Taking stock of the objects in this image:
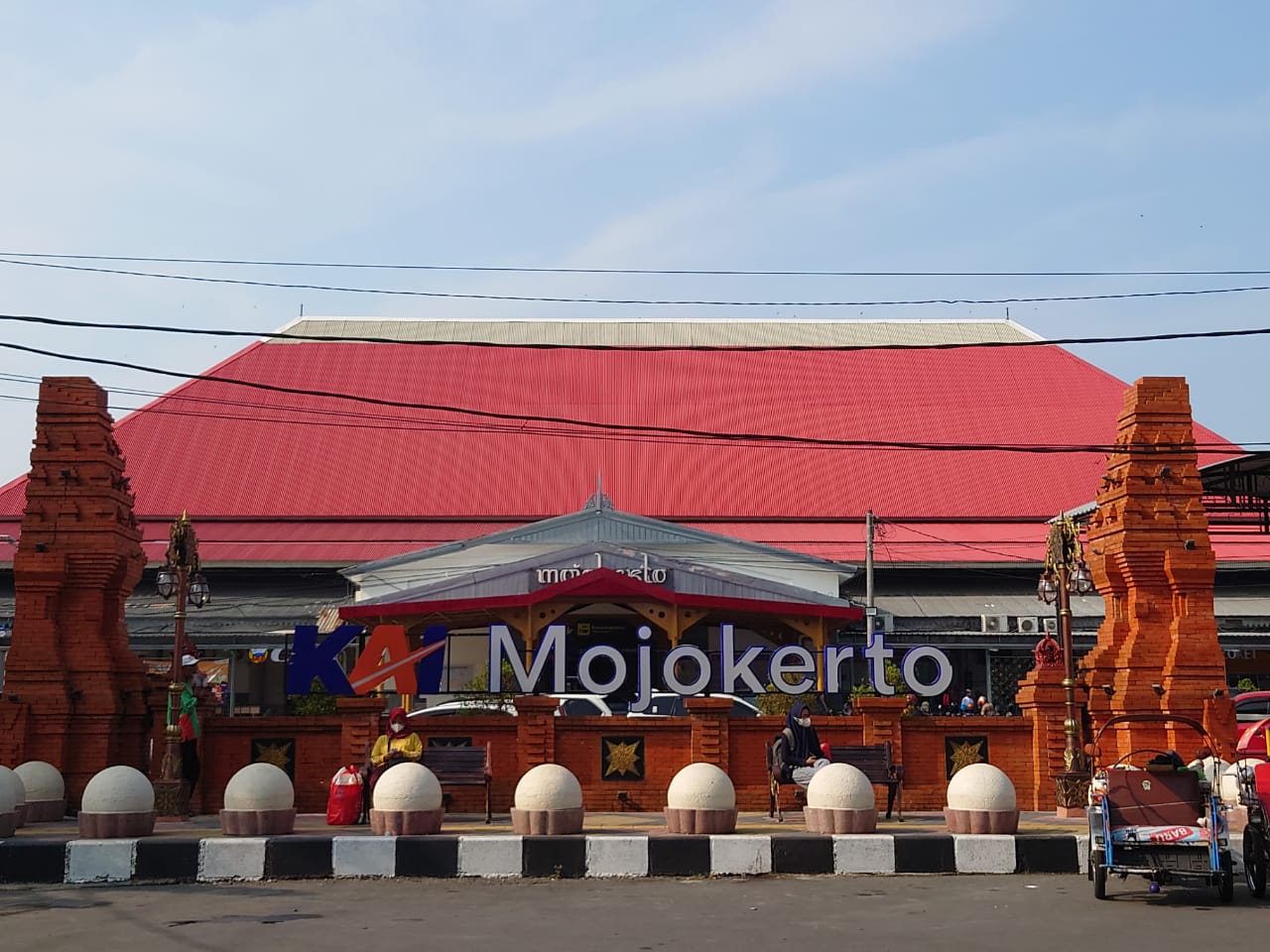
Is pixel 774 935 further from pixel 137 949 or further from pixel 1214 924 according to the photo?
pixel 137 949

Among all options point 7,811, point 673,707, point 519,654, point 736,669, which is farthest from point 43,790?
point 673,707

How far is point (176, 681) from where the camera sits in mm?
16312

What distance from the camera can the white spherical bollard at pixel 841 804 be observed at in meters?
13.3

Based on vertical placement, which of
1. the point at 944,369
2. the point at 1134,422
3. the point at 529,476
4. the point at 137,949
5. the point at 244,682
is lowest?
the point at 137,949

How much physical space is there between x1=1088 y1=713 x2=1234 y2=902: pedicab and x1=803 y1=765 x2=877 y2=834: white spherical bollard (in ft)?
8.00

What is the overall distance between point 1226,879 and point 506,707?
12.7 m

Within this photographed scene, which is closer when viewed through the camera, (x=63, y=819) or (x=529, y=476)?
(x=63, y=819)

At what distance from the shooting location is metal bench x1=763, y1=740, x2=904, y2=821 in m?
15.7

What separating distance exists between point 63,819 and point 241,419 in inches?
1060

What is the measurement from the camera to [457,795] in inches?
679

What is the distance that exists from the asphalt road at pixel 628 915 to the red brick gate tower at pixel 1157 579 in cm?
504

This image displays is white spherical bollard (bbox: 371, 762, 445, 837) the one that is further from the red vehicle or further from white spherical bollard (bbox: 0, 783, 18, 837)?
the red vehicle

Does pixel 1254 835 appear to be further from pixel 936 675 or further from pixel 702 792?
pixel 936 675

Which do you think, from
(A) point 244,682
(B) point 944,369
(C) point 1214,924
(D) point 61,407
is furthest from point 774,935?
(B) point 944,369
